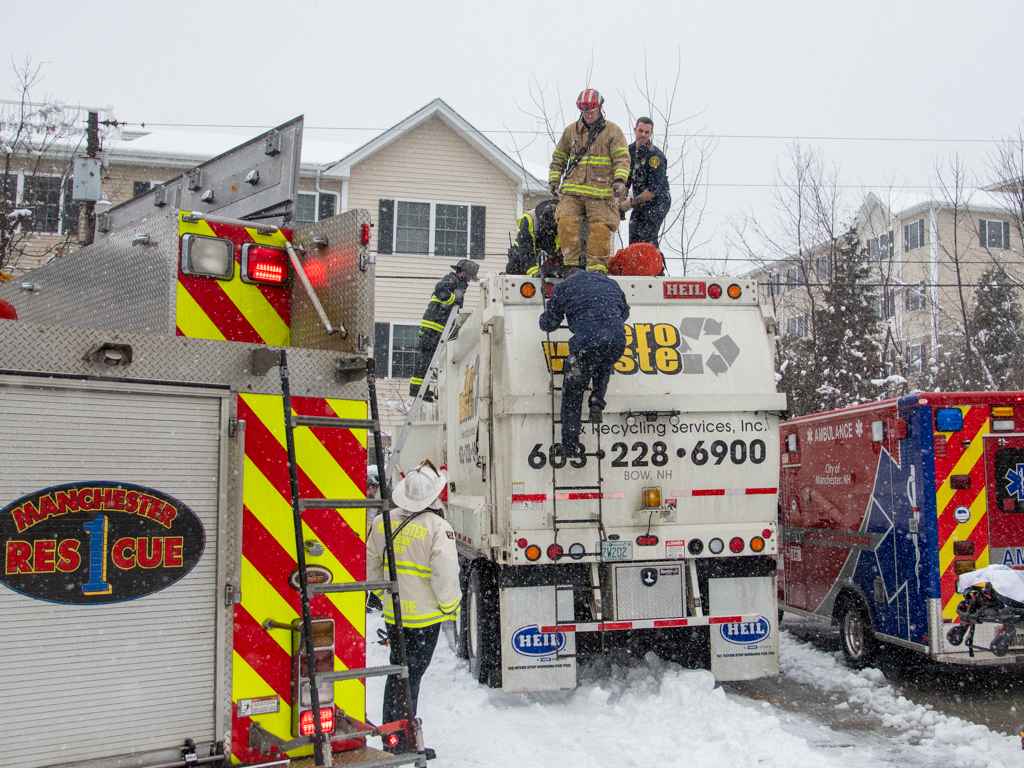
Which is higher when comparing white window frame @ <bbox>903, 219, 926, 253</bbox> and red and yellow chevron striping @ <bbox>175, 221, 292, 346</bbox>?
white window frame @ <bbox>903, 219, 926, 253</bbox>

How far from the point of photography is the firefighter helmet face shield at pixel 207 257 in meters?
4.19

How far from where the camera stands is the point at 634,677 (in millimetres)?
7543

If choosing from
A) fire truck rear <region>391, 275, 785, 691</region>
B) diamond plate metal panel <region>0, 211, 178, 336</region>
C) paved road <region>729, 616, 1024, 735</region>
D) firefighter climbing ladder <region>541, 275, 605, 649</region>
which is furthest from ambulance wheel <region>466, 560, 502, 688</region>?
diamond plate metal panel <region>0, 211, 178, 336</region>

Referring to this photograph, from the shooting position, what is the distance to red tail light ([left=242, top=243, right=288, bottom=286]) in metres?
4.40

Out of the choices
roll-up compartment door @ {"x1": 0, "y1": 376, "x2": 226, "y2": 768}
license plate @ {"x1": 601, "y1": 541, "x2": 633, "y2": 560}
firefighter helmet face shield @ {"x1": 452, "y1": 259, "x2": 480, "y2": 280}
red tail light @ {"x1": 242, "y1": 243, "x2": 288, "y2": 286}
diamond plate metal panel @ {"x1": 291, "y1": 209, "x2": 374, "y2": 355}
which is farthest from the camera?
firefighter helmet face shield @ {"x1": 452, "y1": 259, "x2": 480, "y2": 280}

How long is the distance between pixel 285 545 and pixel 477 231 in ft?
57.7

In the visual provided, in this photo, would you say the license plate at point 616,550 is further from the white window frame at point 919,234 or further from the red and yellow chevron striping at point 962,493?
the white window frame at point 919,234

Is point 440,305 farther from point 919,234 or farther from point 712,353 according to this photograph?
point 919,234

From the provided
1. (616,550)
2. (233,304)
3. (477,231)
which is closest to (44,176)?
(477,231)

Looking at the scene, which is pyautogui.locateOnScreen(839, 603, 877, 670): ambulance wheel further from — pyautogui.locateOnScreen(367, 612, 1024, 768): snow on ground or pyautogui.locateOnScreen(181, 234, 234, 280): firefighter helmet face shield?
pyautogui.locateOnScreen(181, 234, 234, 280): firefighter helmet face shield

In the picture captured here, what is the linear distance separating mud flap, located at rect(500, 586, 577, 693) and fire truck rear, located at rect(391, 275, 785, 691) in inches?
0.4

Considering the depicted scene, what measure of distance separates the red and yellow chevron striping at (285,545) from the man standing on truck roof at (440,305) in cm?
571

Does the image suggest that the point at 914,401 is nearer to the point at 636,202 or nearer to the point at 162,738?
the point at 636,202

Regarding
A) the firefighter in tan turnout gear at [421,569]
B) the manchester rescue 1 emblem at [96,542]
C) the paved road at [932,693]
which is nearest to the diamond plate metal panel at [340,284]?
the manchester rescue 1 emblem at [96,542]
